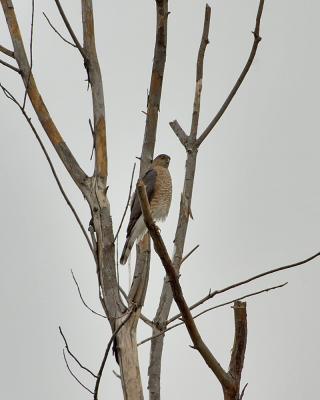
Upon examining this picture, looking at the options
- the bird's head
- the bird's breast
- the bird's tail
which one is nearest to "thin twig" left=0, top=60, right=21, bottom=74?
the bird's tail

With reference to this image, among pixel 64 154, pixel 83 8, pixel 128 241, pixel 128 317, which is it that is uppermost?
pixel 128 241

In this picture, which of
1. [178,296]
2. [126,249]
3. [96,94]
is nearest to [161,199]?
[126,249]

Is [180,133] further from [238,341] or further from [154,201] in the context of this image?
[154,201]

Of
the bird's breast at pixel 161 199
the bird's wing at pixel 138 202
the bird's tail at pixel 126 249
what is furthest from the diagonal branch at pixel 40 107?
the bird's breast at pixel 161 199

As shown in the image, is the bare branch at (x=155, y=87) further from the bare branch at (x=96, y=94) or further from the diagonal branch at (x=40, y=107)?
the diagonal branch at (x=40, y=107)

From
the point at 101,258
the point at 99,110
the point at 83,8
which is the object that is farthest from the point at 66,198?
the point at 83,8

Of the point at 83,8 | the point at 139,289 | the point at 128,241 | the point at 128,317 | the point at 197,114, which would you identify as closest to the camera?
the point at 128,317

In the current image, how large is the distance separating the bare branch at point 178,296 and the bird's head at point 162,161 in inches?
283

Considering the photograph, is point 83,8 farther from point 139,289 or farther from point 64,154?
point 139,289

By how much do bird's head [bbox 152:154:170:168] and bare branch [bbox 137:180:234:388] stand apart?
23.6ft

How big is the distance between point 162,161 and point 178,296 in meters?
7.47

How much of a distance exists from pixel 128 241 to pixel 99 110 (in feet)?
13.8

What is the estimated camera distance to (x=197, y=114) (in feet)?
20.2

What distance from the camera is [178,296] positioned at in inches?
151
